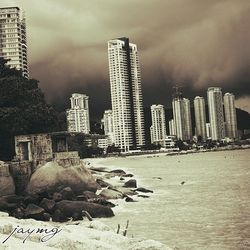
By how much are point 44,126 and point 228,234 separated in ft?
87.3

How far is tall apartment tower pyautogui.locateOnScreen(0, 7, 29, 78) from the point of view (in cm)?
12888

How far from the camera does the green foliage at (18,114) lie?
3775 centimetres

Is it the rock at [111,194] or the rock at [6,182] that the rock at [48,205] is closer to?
the rock at [6,182]

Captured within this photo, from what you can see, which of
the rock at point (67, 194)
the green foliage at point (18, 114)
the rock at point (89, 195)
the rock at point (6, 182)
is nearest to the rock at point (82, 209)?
the rock at point (67, 194)

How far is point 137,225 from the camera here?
21.6m

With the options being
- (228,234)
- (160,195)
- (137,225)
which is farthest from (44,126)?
(228,234)

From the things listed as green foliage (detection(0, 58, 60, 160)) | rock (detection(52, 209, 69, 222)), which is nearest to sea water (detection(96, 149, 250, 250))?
A: rock (detection(52, 209, 69, 222))

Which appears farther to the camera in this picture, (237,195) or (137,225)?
(237,195)

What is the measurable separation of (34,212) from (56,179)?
8.08 meters

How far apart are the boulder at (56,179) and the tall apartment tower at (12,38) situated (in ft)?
332

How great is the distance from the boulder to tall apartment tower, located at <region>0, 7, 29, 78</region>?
332 ft

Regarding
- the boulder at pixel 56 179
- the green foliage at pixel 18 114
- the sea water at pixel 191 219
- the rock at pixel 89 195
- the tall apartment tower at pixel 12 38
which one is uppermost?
the tall apartment tower at pixel 12 38

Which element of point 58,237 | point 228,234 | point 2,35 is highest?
point 2,35

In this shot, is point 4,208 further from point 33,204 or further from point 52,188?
point 52,188
